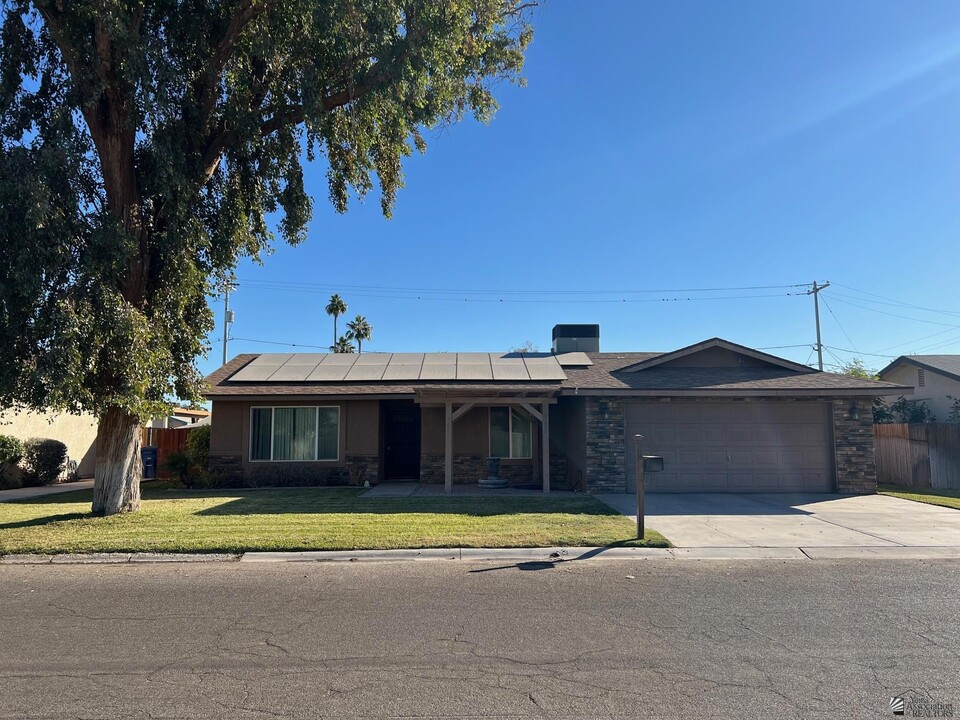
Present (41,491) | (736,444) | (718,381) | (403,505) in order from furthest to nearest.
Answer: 1. (41,491)
2. (718,381)
3. (736,444)
4. (403,505)

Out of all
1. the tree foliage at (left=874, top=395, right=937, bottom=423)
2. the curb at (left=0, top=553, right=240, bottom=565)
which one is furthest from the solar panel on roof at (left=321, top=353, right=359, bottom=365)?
the tree foliage at (left=874, top=395, right=937, bottom=423)

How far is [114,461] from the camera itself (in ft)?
36.3

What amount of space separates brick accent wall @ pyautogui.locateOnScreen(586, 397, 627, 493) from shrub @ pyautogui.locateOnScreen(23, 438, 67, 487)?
48.4 ft

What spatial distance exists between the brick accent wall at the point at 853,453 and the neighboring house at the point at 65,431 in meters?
18.8

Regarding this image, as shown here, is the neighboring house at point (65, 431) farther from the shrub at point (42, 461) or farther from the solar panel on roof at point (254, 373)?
the solar panel on roof at point (254, 373)

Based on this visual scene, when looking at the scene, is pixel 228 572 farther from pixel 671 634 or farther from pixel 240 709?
pixel 671 634

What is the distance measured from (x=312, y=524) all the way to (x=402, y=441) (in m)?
8.03

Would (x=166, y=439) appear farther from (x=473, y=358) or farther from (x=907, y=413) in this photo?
(x=907, y=413)

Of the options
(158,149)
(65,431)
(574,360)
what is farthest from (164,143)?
(65,431)

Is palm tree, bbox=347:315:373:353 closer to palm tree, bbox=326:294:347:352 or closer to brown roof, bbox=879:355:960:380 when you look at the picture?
palm tree, bbox=326:294:347:352

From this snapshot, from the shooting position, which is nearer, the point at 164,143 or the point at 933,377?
the point at 164,143

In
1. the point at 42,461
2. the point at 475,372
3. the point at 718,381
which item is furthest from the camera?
the point at 42,461

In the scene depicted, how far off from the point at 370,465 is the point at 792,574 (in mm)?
11299

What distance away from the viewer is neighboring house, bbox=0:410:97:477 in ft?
57.3
